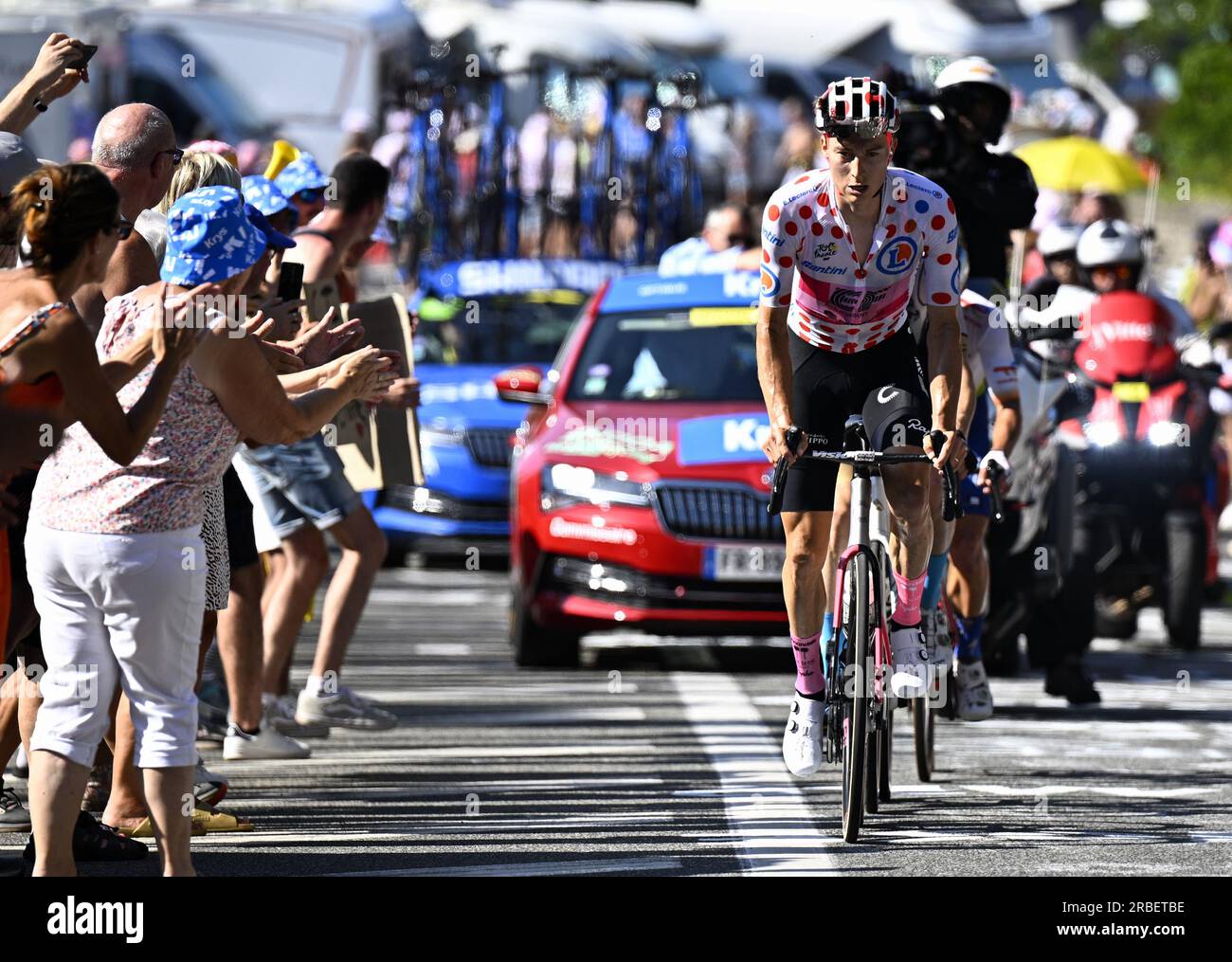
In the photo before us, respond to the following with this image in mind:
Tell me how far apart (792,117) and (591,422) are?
777 inches

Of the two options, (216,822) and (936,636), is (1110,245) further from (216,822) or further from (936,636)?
(216,822)

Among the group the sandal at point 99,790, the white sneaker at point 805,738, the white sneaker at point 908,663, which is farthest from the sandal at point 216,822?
the white sneaker at point 908,663

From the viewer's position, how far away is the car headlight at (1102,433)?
46.3 ft

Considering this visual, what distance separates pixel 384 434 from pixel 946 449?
346 centimetres

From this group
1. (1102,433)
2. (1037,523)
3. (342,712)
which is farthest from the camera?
(1102,433)

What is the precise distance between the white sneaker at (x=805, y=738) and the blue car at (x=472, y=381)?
810cm

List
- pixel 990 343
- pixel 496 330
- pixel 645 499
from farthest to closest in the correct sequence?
pixel 496 330
pixel 645 499
pixel 990 343

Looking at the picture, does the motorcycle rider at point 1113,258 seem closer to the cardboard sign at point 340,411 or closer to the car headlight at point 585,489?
the car headlight at point 585,489

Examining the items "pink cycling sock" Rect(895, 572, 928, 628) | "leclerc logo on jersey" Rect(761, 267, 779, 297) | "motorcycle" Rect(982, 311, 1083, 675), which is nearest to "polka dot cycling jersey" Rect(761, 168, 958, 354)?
"leclerc logo on jersey" Rect(761, 267, 779, 297)

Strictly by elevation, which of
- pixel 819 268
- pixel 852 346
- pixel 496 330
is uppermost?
pixel 819 268

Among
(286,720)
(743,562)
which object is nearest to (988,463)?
(286,720)

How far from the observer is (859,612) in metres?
8.34

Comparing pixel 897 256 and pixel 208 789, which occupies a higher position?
pixel 897 256
